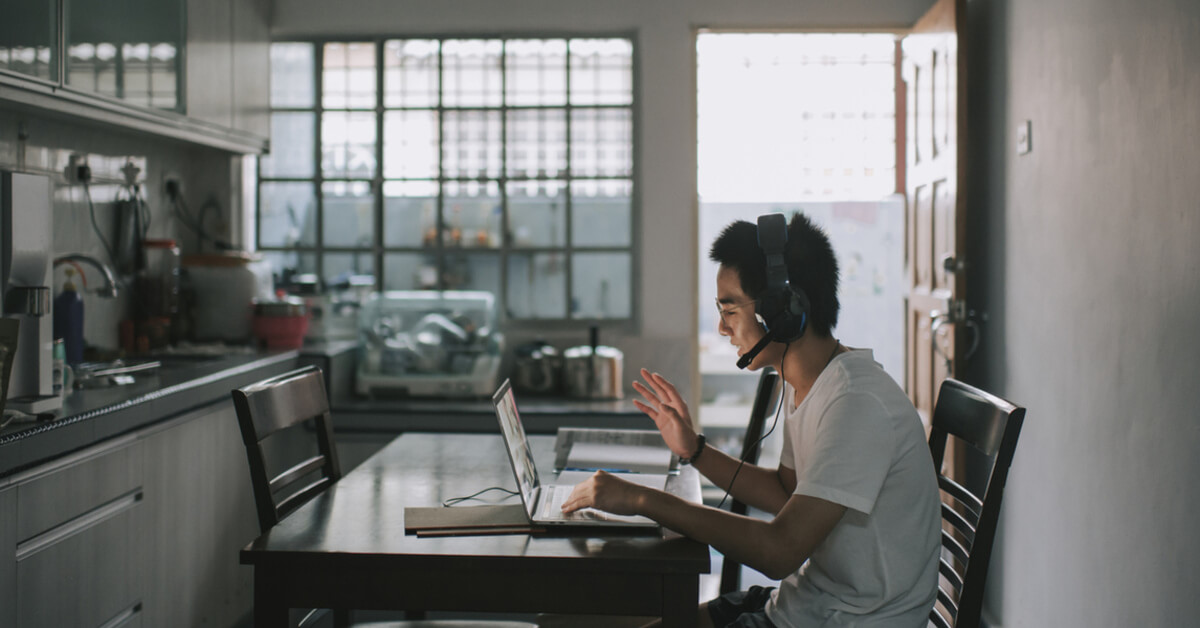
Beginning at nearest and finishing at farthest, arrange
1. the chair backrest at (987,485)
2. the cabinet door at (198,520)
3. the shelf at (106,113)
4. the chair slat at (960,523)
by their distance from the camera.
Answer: the chair backrest at (987,485) → the chair slat at (960,523) → the shelf at (106,113) → the cabinet door at (198,520)

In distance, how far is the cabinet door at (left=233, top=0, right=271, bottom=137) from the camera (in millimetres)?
3408

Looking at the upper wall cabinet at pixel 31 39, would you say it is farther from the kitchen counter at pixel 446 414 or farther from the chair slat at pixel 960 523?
the chair slat at pixel 960 523

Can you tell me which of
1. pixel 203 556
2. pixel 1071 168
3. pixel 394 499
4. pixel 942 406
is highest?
pixel 1071 168

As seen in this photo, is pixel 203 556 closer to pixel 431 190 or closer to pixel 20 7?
pixel 20 7

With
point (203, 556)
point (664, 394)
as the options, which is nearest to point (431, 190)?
point (203, 556)

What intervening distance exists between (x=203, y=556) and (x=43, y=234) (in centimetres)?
104

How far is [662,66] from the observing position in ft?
12.1

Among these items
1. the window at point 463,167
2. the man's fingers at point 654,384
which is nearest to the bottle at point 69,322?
the window at point 463,167

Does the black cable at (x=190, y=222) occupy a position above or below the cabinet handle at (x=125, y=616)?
above

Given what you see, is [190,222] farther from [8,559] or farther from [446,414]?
[8,559]

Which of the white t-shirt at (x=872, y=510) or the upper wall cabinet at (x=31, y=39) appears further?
the upper wall cabinet at (x=31, y=39)

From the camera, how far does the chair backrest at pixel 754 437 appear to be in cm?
195

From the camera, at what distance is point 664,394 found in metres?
1.70

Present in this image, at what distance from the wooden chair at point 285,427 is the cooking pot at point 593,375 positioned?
155 centimetres
